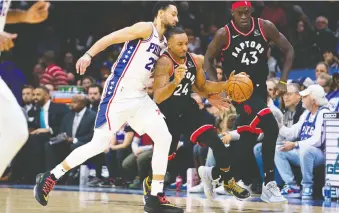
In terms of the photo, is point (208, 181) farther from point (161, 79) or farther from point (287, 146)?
point (287, 146)

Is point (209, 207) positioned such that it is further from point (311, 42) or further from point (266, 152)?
point (311, 42)

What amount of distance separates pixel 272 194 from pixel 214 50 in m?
1.80

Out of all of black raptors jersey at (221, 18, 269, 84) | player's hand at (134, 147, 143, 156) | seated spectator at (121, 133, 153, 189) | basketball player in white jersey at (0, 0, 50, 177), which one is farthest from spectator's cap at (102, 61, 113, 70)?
basketball player in white jersey at (0, 0, 50, 177)

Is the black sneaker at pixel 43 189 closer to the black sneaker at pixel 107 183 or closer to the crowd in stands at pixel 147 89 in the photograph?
Answer: the crowd in stands at pixel 147 89

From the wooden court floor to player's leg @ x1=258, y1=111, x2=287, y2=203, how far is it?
0.13m

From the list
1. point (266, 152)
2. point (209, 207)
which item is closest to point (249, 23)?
point (266, 152)

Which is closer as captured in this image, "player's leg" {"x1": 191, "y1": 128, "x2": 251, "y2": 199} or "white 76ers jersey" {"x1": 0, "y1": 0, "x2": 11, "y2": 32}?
"white 76ers jersey" {"x1": 0, "y1": 0, "x2": 11, "y2": 32}

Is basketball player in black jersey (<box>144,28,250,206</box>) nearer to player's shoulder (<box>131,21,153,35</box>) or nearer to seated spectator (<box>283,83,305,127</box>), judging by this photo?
player's shoulder (<box>131,21,153,35</box>)

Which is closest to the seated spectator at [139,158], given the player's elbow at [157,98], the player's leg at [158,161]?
the player's elbow at [157,98]

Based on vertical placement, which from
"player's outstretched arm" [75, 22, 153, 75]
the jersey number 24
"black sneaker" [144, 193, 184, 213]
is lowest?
"black sneaker" [144, 193, 184, 213]

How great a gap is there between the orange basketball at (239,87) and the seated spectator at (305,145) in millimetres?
2545

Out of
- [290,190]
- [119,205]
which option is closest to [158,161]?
[119,205]

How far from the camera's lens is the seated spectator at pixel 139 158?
38.1 feet

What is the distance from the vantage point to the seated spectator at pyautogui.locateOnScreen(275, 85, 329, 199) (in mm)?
9586
